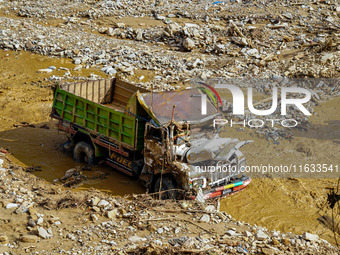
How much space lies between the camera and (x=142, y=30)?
68.5ft

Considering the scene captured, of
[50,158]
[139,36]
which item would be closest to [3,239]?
[50,158]

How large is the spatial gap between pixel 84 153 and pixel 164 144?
10.2ft

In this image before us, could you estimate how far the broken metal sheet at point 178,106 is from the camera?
30.6ft

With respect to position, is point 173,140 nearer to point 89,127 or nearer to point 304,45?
point 89,127

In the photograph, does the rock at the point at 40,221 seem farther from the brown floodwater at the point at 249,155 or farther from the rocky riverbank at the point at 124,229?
the brown floodwater at the point at 249,155

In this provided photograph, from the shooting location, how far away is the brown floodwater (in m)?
8.96

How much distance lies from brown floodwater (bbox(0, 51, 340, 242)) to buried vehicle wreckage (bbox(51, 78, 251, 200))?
1.66 ft

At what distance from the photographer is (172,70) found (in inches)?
686

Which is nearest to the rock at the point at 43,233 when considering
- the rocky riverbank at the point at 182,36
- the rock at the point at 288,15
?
the rocky riverbank at the point at 182,36

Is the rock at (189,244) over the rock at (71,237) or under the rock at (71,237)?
over

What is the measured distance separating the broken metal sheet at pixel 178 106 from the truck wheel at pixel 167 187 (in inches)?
48.1

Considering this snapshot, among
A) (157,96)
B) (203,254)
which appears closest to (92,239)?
(203,254)

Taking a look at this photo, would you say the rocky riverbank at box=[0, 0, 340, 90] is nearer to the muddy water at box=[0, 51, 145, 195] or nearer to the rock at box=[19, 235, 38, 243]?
the muddy water at box=[0, 51, 145, 195]

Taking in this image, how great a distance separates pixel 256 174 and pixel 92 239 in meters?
5.22
